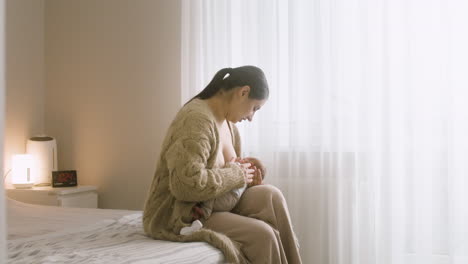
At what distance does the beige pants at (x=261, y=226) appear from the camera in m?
1.75

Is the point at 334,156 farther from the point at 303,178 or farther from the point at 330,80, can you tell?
the point at 330,80

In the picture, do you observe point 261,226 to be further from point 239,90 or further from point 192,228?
point 239,90

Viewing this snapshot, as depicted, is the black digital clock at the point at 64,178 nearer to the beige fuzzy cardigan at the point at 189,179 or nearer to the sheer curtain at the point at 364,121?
the sheer curtain at the point at 364,121

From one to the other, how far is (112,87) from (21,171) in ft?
2.77

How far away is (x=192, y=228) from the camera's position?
181 cm

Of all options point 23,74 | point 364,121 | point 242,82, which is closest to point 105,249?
point 242,82

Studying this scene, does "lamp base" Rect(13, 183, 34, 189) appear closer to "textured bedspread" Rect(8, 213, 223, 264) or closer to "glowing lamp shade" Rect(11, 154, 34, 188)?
"glowing lamp shade" Rect(11, 154, 34, 188)

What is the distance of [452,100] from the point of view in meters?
2.85

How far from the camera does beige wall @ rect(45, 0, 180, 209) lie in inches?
139

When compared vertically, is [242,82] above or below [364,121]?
above

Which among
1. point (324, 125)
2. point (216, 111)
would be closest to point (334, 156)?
point (324, 125)

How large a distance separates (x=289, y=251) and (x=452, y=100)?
5.00 ft

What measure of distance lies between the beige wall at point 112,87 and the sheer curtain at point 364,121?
0.56m

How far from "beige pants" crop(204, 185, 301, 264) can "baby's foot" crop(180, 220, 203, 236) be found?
6 cm
